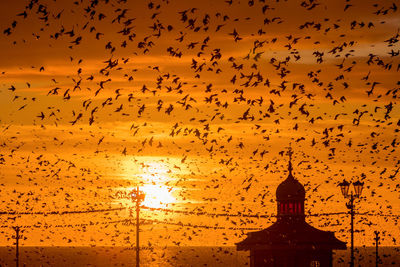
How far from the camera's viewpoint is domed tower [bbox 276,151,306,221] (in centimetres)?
8056

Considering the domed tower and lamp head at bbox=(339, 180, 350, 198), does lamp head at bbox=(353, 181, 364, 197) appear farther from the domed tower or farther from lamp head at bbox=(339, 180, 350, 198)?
the domed tower

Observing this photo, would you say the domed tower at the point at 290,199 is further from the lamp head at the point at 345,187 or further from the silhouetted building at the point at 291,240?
the lamp head at the point at 345,187

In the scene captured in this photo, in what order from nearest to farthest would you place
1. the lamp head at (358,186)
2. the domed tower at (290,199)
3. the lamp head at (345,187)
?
the lamp head at (358,186) → the lamp head at (345,187) → the domed tower at (290,199)

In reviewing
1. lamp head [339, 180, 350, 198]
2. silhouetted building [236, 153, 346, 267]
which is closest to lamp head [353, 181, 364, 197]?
lamp head [339, 180, 350, 198]

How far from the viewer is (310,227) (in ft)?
269

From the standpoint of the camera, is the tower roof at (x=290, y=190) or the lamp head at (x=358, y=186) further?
the tower roof at (x=290, y=190)

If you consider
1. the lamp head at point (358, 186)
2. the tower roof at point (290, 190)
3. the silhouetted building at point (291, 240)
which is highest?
the tower roof at point (290, 190)

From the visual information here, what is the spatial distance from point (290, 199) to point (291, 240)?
12.2 ft

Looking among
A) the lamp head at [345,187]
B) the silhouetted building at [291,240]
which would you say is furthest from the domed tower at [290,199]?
the lamp head at [345,187]

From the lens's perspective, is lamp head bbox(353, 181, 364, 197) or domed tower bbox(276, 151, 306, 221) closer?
lamp head bbox(353, 181, 364, 197)

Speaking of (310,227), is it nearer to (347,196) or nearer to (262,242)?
(262,242)

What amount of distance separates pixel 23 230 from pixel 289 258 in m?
25.6

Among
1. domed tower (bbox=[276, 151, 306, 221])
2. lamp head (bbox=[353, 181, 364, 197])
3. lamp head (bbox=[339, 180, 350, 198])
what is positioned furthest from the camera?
domed tower (bbox=[276, 151, 306, 221])

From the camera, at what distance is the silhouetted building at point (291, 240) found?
80.8 m
